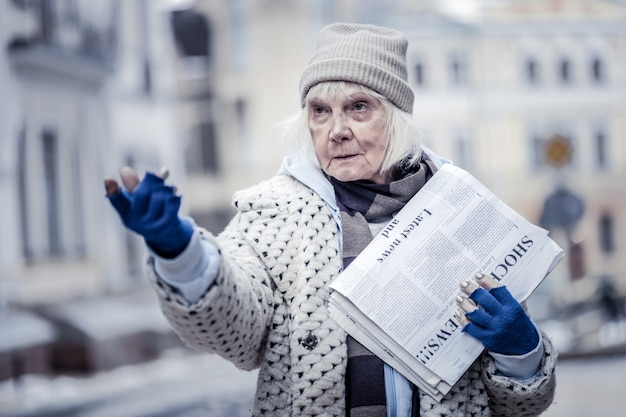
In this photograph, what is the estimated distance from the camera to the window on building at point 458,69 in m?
34.2

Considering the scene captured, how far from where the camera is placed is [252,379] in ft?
43.3

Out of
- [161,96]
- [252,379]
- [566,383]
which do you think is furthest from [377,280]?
[161,96]

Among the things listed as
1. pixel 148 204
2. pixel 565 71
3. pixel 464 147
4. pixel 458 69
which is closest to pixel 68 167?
pixel 148 204

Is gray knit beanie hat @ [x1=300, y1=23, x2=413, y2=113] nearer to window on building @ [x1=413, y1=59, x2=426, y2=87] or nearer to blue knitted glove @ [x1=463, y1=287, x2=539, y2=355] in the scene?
blue knitted glove @ [x1=463, y1=287, x2=539, y2=355]

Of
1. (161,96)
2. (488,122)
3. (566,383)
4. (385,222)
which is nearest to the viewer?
(385,222)

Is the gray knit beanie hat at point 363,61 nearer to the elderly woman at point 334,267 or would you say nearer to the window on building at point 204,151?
the elderly woman at point 334,267

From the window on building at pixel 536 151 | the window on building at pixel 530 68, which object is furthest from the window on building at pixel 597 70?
the window on building at pixel 536 151

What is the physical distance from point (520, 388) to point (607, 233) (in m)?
34.2

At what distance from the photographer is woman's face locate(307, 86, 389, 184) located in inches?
96.1

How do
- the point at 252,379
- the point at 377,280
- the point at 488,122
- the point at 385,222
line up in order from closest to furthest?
the point at 377,280, the point at 385,222, the point at 252,379, the point at 488,122

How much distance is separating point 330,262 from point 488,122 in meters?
33.1

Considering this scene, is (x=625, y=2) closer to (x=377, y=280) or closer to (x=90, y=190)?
(x=90, y=190)

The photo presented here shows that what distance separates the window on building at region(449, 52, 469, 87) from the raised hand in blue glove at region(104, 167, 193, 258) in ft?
108

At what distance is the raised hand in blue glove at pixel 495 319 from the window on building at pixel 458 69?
32404 mm
